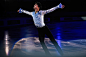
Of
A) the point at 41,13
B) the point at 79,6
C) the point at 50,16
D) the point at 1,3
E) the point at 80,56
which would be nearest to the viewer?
the point at 41,13

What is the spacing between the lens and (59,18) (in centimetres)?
4066

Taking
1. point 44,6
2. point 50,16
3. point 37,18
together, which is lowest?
point 37,18

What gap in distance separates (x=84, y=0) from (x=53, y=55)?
3909 centimetres

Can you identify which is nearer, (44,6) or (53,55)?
(53,55)

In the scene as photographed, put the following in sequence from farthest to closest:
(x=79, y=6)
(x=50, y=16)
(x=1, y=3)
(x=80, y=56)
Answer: (x=79, y=6), (x=50, y=16), (x=1, y=3), (x=80, y=56)

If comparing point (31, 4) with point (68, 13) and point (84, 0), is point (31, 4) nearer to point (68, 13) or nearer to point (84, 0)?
point (68, 13)

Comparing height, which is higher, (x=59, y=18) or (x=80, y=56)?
(x=59, y=18)

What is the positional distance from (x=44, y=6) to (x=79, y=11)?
8.73m

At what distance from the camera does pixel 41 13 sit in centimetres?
514

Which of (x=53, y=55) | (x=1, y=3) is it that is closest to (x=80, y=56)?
(x=53, y=55)

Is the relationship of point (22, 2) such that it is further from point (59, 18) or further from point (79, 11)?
point (79, 11)

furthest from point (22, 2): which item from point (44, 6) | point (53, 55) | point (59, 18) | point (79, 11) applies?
point (53, 55)

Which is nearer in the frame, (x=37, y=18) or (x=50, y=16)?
(x=37, y=18)

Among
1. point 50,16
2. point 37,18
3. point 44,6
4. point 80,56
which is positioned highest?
point 44,6
